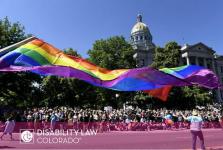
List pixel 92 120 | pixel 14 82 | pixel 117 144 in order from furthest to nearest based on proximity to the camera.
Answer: pixel 14 82 → pixel 92 120 → pixel 117 144

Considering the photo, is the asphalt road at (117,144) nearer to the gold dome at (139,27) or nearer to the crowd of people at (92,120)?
the crowd of people at (92,120)

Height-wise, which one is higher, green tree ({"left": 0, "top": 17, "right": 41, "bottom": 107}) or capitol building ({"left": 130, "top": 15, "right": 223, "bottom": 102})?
capitol building ({"left": 130, "top": 15, "right": 223, "bottom": 102})

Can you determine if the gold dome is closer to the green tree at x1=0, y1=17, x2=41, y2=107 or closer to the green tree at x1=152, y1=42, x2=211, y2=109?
the green tree at x1=152, y1=42, x2=211, y2=109

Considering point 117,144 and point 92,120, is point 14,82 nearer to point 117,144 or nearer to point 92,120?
point 92,120

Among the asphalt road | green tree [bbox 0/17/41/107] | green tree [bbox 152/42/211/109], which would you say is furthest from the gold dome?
the asphalt road

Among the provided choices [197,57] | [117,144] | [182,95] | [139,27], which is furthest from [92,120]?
[139,27]

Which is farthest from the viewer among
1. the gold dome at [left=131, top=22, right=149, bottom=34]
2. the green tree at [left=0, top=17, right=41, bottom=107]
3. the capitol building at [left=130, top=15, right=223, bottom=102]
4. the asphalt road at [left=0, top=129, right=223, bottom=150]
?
the gold dome at [left=131, top=22, right=149, bottom=34]

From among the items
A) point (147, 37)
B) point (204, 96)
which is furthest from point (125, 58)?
point (147, 37)

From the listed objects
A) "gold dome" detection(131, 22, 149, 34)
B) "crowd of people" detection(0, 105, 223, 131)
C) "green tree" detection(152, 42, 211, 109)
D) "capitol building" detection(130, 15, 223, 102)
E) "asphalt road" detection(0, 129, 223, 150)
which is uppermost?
"gold dome" detection(131, 22, 149, 34)

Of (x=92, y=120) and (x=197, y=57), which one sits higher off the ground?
(x=197, y=57)

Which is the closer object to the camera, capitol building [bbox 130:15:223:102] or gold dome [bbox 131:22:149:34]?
capitol building [bbox 130:15:223:102]

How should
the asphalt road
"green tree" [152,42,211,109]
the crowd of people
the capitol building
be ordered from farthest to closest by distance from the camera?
the capitol building → "green tree" [152,42,211,109] → the crowd of people → the asphalt road

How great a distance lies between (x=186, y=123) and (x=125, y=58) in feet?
99.9

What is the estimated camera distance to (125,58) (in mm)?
65812
